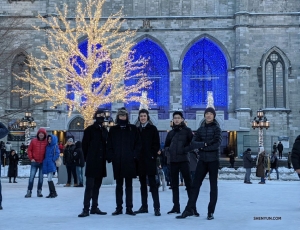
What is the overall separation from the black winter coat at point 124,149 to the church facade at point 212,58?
79.7 feet

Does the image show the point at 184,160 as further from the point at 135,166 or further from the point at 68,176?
the point at 68,176

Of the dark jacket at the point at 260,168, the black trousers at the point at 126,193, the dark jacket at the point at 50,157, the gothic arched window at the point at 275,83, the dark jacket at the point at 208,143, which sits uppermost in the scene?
the gothic arched window at the point at 275,83

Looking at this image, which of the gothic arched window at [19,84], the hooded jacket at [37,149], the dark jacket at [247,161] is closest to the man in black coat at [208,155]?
the hooded jacket at [37,149]

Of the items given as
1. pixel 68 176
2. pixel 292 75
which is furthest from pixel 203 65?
pixel 68 176

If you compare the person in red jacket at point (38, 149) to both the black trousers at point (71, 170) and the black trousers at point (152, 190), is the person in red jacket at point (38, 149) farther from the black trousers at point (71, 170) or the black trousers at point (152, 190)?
the black trousers at point (71, 170)

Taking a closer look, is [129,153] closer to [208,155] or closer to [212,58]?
[208,155]

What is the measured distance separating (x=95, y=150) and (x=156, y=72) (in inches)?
1049

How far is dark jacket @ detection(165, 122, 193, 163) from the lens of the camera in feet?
27.8

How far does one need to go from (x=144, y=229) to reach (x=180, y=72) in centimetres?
2767

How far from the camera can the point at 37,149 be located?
1148 centimetres

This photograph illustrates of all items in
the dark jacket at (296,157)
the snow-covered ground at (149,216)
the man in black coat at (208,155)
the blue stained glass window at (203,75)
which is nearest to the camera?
the snow-covered ground at (149,216)

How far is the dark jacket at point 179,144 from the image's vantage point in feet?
27.8

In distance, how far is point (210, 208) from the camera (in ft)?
25.4

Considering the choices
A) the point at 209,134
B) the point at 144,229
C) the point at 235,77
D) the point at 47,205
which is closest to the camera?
the point at 144,229
